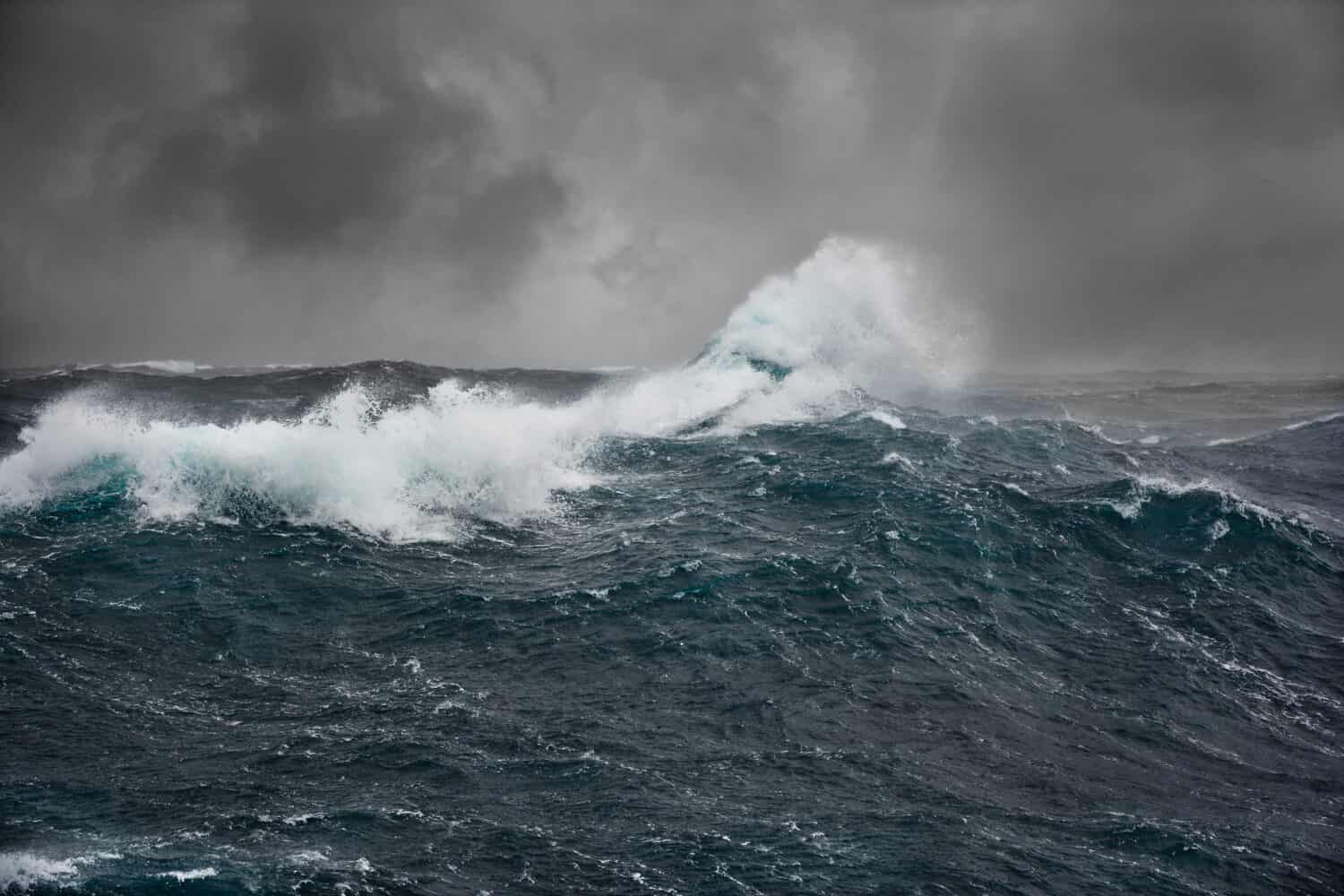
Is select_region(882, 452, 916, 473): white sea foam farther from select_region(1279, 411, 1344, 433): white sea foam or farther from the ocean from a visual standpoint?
select_region(1279, 411, 1344, 433): white sea foam

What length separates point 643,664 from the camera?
78.8ft

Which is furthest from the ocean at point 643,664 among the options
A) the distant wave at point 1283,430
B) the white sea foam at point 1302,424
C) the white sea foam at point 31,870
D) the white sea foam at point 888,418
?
the white sea foam at point 1302,424

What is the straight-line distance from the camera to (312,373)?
83.4 m

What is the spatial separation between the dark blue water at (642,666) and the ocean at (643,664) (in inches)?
4.8

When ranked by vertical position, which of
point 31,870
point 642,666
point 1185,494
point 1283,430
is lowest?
point 31,870

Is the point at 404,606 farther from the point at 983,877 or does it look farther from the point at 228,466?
the point at 983,877

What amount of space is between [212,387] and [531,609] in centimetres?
5983

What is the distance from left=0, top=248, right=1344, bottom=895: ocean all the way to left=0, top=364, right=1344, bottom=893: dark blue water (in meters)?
0.12

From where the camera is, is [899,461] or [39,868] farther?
[899,461]

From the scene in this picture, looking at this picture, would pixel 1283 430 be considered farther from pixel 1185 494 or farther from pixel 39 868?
pixel 39 868

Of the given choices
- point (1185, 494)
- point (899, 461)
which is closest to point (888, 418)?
point (899, 461)

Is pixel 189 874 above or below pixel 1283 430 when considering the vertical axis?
below

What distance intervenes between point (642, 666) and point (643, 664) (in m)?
0.12

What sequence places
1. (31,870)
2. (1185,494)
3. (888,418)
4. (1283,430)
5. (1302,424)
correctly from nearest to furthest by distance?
(31,870), (1185,494), (888,418), (1283,430), (1302,424)
